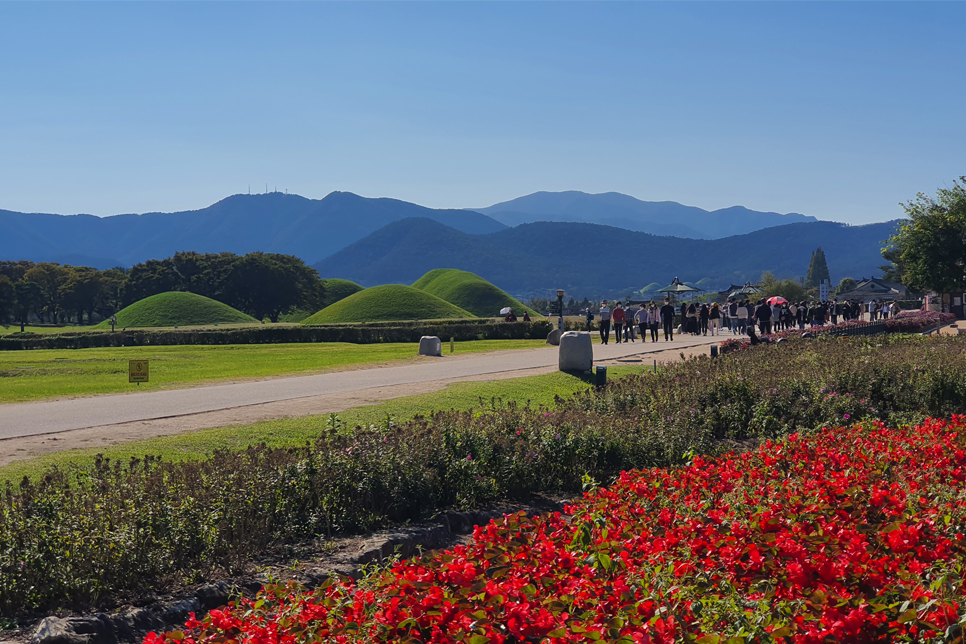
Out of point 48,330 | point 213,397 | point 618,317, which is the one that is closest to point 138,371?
point 213,397

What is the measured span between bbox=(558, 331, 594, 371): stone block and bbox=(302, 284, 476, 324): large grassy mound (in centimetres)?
5207

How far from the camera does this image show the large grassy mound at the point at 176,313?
238 ft

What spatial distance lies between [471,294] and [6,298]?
5081 cm

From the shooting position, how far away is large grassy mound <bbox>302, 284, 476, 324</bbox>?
7181cm

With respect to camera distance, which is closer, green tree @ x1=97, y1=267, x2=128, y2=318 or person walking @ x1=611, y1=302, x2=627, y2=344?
person walking @ x1=611, y1=302, x2=627, y2=344

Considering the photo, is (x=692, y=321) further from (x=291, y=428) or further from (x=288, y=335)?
(x=291, y=428)

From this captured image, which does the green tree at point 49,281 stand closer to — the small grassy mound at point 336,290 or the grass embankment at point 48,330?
the grass embankment at point 48,330

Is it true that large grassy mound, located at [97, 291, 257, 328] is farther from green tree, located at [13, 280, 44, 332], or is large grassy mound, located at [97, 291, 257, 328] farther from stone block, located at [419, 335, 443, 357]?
stone block, located at [419, 335, 443, 357]

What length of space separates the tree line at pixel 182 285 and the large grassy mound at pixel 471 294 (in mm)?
15203

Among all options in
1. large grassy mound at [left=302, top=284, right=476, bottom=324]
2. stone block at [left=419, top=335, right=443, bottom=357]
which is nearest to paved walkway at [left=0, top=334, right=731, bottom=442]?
stone block at [left=419, top=335, right=443, bottom=357]

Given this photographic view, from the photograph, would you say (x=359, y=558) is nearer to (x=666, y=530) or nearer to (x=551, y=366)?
(x=666, y=530)

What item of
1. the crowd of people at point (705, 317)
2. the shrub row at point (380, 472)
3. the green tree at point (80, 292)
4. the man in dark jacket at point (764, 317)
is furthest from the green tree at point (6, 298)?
the shrub row at point (380, 472)

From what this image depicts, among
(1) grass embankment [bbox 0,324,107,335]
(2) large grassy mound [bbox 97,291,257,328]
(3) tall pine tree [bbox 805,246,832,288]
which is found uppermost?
(3) tall pine tree [bbox 805,246,832,288]

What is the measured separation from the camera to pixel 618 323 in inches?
1155
